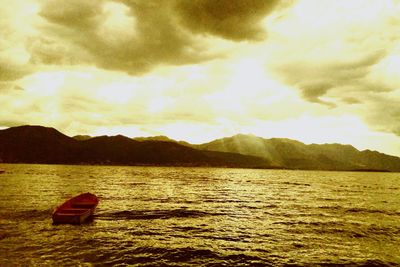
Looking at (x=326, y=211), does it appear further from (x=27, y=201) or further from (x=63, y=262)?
(x=27, y=201)

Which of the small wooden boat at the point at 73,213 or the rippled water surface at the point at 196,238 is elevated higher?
the small wooden boat at the point at 73,213

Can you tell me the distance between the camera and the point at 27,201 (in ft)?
160

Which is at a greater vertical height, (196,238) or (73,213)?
(73,213)

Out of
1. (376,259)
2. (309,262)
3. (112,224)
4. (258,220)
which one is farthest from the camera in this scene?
(258,220)

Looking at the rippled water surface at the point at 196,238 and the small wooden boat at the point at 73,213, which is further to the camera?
the small wooden boat at the point at 73,213

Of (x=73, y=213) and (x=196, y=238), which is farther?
(x=73, y=213)

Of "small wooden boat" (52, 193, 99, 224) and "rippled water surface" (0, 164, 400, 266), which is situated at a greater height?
"small wooden boat" (52, 193, 99, 224)

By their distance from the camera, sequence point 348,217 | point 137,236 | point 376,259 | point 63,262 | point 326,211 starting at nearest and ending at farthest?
point 63,262 < point 376,259 < point 137,236 < point 348,217 < point 326,211

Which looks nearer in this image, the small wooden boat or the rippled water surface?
the rippled water surface

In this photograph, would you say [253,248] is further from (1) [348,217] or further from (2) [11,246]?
(1) [348,217]

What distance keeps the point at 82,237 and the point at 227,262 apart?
1348cm

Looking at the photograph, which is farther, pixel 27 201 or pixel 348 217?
pixel 27 201

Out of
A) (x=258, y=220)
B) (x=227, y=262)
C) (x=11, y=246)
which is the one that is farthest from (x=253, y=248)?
(x=11, y=246)

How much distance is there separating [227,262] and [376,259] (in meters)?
12.3
